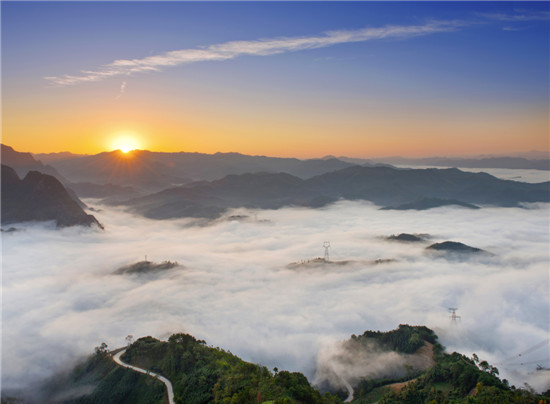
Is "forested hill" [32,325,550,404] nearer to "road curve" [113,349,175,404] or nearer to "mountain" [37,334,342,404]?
"mountain" [37,334,342,404]

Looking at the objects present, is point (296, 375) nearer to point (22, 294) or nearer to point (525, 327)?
point (525, 327)

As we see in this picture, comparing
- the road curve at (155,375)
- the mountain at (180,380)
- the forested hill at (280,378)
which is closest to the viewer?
the mountain at (180,380)

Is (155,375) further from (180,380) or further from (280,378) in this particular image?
(280,378)

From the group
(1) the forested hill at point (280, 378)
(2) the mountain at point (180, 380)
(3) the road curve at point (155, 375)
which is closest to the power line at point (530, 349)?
(1) the forested hill at point (280, 378)

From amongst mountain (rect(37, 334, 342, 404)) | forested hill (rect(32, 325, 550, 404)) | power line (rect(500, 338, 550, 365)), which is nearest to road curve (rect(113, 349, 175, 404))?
mountain (rect(37, 334, 342, 404))

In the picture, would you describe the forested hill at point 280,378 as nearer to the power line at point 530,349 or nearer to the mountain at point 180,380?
the mountain at point 180,380

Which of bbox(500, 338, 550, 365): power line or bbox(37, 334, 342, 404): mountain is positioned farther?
bbox(500, 338, 550, 365): power line

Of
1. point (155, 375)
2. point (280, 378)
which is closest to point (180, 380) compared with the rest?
point (155, 375)

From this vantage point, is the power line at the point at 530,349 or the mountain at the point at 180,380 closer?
the mountain at the point at 180,380

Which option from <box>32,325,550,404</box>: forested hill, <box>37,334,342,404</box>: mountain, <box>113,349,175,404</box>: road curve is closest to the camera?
<box>37,334,342,404</box>: mountain

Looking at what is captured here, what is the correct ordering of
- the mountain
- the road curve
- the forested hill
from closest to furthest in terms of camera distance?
the mountain → the forested hill → the road curve

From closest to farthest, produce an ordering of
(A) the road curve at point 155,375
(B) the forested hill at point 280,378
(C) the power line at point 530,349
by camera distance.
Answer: (B) the forested hill at point 280,378 < (A) the road curve at point 155,375 < (C) the power line at point 530,349

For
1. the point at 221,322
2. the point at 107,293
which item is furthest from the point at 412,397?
the point at 107,293
